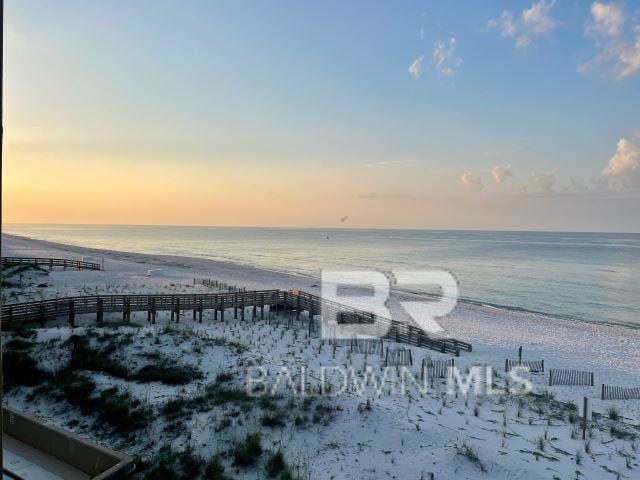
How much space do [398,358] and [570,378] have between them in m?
8.69

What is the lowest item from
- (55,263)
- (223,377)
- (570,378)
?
(570,378)

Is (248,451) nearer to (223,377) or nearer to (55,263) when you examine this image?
(223,377)

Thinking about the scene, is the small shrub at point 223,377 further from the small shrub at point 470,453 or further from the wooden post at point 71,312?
the wooden post at point 71,312

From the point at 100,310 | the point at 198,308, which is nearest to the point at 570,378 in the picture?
the point at 198,308

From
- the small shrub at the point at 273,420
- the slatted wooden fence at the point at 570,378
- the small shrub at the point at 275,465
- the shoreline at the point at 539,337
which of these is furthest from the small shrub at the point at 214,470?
the shoreline at the point at 539,337

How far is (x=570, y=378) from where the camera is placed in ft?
69.7

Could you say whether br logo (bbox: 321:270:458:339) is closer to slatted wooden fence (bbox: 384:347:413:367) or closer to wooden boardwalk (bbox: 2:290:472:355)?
wooden boardwalk (bbox: 2:290:472:355)

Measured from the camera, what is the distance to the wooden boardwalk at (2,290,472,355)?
22.8m

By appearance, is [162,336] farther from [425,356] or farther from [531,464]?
[531,464]

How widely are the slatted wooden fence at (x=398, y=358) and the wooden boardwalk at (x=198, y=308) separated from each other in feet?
12.4

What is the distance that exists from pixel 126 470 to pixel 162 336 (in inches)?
486

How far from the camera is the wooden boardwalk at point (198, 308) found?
2275 cm

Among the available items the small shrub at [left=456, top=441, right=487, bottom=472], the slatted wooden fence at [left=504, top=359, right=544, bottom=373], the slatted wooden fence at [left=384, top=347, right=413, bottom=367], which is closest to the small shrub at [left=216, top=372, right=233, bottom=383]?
the slatted wooden fence at [left=384, top=347, right=413, bottom=367]

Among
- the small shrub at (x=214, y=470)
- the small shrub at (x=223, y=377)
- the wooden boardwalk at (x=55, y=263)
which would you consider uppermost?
the wooden boardwalk at (x=55, y=263)
